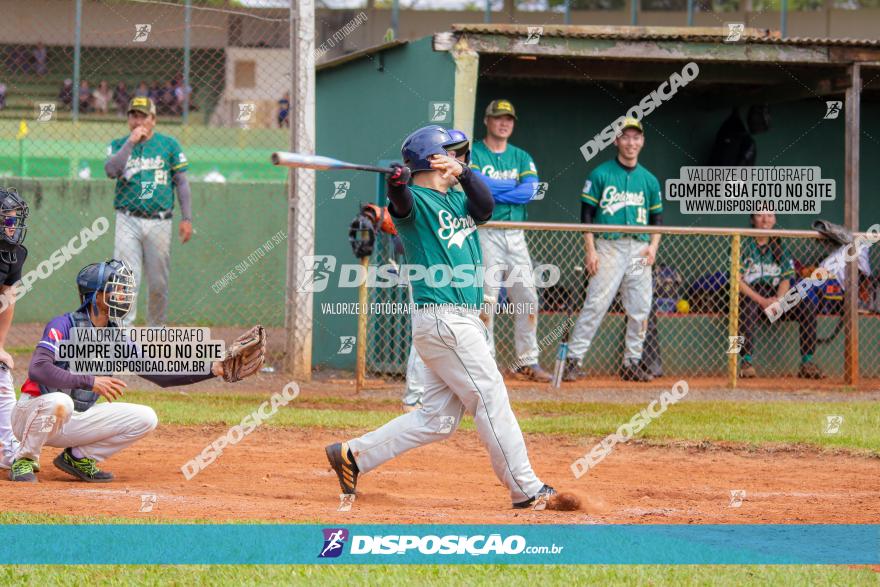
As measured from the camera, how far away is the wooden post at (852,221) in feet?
38.0

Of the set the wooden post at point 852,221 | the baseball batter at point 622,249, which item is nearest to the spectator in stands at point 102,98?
the baseball batter at point 622,249

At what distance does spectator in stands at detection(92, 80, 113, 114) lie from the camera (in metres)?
19.6

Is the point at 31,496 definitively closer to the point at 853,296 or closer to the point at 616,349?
the point at 616,349

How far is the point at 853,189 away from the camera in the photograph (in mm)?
11836

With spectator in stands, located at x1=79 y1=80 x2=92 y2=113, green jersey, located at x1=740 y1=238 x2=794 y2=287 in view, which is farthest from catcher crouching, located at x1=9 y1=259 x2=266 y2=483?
spectator in stands, located at x1=79 y1=80 x2=92 y2=113

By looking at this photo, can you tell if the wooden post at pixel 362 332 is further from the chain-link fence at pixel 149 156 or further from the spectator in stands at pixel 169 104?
the spectator in stands at pixel 169 104

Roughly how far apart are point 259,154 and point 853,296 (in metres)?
11.5

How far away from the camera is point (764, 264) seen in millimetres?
11883

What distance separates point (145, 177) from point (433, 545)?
7.12 m

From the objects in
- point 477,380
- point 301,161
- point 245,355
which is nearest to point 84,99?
point 245,355

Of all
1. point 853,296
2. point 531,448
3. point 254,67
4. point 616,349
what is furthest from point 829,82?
point 254,67

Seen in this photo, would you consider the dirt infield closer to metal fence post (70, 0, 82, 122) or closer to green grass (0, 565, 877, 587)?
green grass (0, 565, 877, 587)

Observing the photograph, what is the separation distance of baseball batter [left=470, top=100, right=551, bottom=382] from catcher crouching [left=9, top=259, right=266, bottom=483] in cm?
428

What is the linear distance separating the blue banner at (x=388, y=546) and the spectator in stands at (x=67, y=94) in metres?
14.7
